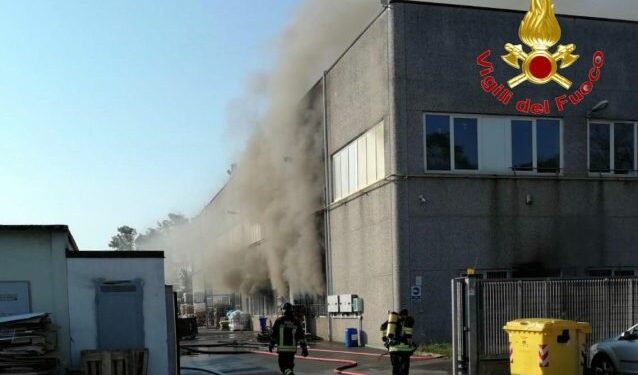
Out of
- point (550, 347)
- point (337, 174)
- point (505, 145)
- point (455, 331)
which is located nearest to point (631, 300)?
point (550, 347)

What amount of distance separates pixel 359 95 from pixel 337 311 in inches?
264

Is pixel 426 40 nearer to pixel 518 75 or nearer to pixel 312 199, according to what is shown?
pixel 518 75

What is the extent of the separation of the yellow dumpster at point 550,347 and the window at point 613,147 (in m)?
8.02

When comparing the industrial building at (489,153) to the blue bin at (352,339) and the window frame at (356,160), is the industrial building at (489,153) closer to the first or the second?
the window frame at (356,160)

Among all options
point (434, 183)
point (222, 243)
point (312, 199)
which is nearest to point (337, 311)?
point (312, 199)

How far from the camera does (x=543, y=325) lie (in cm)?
962

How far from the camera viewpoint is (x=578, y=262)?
16.2 m

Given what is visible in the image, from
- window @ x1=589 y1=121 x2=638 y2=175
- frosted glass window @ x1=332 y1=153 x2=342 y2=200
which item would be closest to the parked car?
window @ x1=589 y1=121 x2=638 y2=175

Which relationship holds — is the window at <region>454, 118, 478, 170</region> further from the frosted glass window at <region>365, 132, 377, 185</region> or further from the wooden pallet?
the wooden pallet

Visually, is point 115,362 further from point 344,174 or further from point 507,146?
point 344,174

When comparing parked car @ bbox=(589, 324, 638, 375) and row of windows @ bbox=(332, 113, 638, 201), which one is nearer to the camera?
parked car @ bbox=(589, 324, 638, 375)

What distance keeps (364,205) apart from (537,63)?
5.84 metres

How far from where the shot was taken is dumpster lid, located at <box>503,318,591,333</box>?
9.63 m

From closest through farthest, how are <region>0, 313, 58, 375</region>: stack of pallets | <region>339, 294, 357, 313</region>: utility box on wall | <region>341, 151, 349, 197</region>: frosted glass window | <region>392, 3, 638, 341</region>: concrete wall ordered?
<region>0, 313, 58, 375</region>: stack of pallets → <region>392, 3, 638, 341</region>: concrete wall → <region>339, 294, 357, 313</region>: utility box on wall → <region>341, 151, 349, 197</region>: frosted glass window
